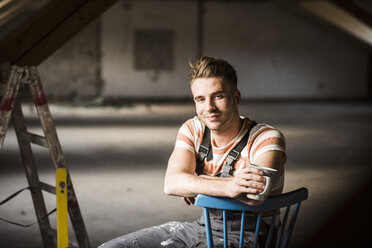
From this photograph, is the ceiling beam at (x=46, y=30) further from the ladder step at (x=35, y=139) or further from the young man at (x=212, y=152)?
the young man at (x=212, y=152)

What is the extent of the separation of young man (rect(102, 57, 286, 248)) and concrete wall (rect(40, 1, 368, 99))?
576 inches

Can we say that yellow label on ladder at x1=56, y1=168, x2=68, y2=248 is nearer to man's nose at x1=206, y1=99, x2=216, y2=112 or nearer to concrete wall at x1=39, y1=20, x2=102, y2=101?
man's nose at x1=206, y1=99, x2=216, y2=112

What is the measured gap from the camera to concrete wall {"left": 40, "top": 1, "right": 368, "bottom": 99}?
16.1 metres

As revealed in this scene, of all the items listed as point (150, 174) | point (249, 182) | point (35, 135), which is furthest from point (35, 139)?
point (150, 174)

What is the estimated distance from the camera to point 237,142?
1.94 metres

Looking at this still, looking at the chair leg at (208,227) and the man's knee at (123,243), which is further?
the man's knee at (123,243)

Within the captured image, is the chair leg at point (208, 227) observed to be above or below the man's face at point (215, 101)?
below

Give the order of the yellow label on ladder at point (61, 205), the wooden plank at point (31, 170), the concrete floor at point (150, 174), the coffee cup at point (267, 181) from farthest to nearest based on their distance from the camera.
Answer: the concrete floor at point (150, 174), the wooden plank at point (31, 170), the yellow label on ladder at point (61, 205), the coffee cup at point (267, 181)

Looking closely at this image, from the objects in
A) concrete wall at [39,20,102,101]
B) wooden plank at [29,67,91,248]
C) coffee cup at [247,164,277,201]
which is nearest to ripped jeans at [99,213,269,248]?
coffee cup at [247,164,277,201]

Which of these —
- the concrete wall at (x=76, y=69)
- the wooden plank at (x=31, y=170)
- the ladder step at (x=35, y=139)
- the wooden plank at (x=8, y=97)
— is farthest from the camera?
the concrete wall at (x=76, y=69)

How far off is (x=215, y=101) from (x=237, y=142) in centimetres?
20

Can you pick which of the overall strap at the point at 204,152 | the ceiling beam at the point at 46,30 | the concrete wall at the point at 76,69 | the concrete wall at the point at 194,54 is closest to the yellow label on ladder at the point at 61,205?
the overall strap at the point at 204,152

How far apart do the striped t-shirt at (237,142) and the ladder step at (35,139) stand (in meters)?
1.09

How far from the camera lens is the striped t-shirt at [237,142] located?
185 centimetres
